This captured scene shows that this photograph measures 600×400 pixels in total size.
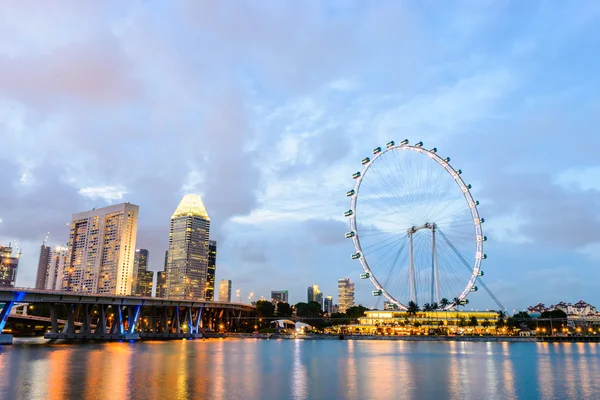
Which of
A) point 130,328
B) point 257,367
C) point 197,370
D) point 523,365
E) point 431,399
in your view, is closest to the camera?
point 431,399

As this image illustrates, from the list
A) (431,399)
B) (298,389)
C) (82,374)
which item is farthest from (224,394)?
(82,374)

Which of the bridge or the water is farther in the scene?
the bridge

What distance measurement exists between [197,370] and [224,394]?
18542mm

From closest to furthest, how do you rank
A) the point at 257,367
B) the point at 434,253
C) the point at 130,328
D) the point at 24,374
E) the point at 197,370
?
the point at 24,374 → the point at 197,370 → the point at 257,367 → the point at 130,328 → the point at 434,253

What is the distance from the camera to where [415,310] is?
19750 centimetres

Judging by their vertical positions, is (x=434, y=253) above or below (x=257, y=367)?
above

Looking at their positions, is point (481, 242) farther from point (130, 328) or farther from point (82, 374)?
point (82, 374)

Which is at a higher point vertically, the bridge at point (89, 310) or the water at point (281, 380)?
the bridge at point (89, 310)

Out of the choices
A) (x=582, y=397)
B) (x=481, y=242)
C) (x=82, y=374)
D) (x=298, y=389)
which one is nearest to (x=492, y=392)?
(x=582, y=397)

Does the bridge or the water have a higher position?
the bridge

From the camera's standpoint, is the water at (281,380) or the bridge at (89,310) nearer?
the water at (281,380)

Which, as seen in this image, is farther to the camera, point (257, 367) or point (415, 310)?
point (415, 310)

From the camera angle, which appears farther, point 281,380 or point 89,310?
point 89,310

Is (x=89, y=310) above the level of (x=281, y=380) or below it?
above
